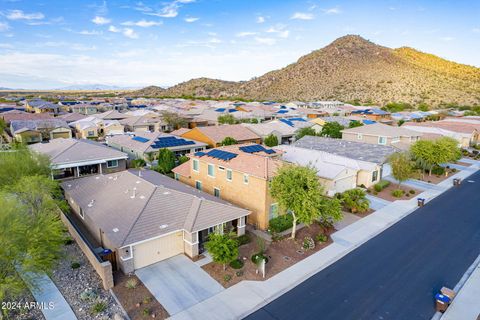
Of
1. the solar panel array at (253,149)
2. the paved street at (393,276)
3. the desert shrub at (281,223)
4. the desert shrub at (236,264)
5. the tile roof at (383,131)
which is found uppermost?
the solar panel array at (253,149)

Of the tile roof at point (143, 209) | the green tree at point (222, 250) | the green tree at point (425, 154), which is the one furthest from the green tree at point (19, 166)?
the green tree at point (425, 154)

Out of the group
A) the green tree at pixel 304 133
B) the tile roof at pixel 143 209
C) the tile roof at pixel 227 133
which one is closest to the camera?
the tile roof at pixel 143 209

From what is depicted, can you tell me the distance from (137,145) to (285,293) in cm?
3374

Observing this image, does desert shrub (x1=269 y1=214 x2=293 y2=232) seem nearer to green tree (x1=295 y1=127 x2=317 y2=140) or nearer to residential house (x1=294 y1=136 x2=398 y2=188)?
residential house (x1=294 y1=136 x2=398 y2=188)

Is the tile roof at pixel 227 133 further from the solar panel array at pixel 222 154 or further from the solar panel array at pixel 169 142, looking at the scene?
the solar panel array at pixel 222 154

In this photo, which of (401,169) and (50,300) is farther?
(401,169)

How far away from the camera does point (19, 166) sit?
23.4 m

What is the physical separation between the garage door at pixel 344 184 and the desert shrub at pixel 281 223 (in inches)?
377

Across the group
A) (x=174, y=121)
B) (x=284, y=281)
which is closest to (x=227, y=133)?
(x=174, y=121)

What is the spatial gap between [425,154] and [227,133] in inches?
1131

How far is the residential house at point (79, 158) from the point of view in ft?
110

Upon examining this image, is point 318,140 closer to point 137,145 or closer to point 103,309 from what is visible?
point 137,145

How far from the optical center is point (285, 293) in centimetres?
1630

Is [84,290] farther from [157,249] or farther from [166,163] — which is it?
[166,163]
